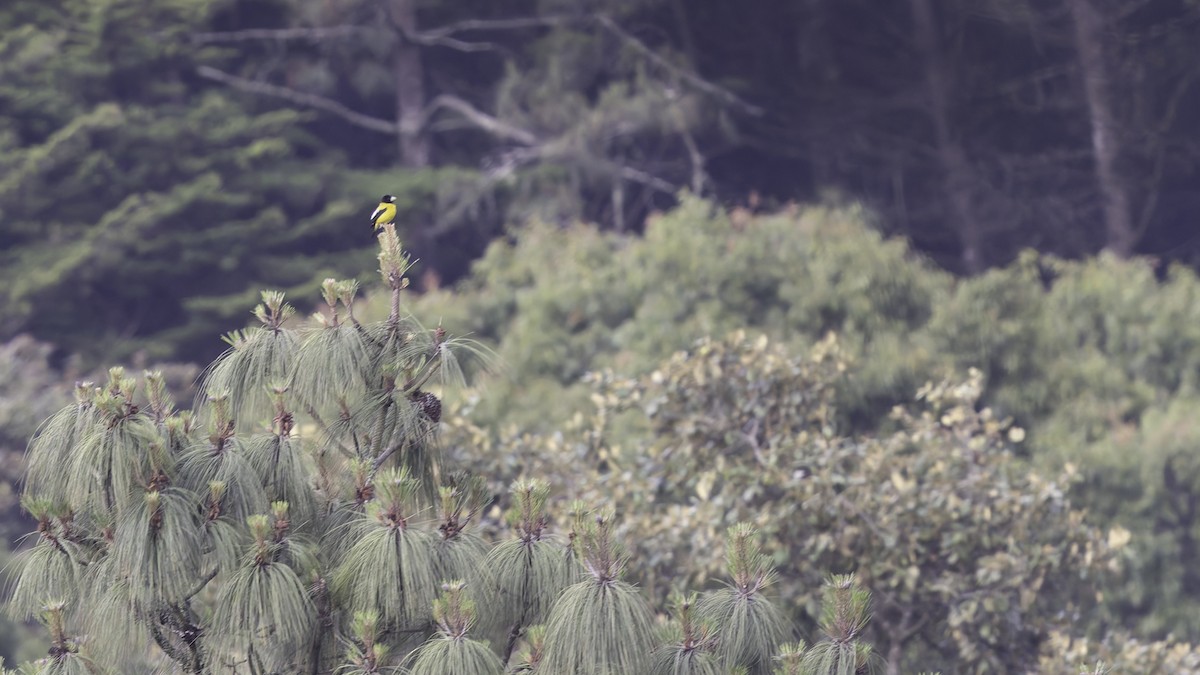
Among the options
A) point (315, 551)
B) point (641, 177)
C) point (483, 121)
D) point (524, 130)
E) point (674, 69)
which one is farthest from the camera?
point (483, 121)

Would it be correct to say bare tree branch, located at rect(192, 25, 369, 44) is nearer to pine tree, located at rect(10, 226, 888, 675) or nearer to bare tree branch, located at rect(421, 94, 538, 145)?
bare tree branch, located at rect(421, 94, 538, 145)

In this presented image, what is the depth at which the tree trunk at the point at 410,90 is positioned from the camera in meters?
15.4

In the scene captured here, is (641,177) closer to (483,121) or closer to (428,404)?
(483,121)

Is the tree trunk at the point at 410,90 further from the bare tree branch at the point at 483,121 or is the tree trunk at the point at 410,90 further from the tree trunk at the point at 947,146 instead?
the tree trunk at the point at 947,146

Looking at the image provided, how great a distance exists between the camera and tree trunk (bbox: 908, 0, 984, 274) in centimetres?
1477

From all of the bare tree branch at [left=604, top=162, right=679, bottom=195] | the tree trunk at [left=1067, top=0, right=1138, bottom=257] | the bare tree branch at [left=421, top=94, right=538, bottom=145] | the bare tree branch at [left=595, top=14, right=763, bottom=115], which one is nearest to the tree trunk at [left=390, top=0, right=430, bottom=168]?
the bare tree branch at [left=421, top=94, right=538, bottom=145]

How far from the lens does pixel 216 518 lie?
2754 millimetres

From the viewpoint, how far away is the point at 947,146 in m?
15.1

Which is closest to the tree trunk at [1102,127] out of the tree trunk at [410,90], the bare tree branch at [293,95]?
the tree trunk at [410,90]

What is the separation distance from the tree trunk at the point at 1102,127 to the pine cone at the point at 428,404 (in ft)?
38.2

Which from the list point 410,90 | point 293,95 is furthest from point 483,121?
point 293,95

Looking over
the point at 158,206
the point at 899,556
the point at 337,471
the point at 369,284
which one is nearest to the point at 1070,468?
the point at 899,556

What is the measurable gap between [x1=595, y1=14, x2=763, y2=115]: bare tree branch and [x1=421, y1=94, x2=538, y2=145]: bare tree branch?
1.45m

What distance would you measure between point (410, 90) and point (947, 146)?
6241mm
